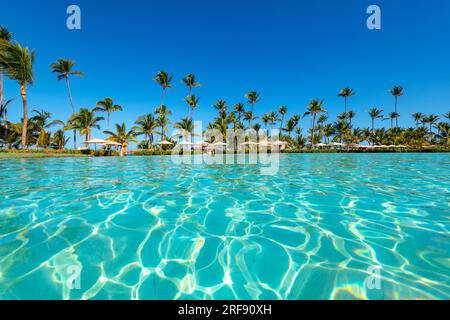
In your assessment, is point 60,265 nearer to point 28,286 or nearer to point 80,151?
point 28,286

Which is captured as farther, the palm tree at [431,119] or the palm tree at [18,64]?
the palm tree at [431,119]

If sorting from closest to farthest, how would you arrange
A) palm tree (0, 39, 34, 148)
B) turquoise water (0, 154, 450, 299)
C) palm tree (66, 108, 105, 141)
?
turquoise water (0, 154, 450, 299) → palm tree (0, 39, 34, 148) → palm tree (66, 108, 105, 141)

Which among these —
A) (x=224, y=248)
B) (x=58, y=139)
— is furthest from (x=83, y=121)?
(x=224, y=248)

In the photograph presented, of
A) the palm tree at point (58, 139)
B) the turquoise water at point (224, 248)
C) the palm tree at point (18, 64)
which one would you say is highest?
the palm tree at point (18, 64)

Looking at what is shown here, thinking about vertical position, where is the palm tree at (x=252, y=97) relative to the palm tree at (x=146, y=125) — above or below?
above

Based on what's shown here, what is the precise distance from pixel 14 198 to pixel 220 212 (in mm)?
4857

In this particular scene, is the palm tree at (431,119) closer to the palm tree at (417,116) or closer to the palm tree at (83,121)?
the palm tree at (417,116)

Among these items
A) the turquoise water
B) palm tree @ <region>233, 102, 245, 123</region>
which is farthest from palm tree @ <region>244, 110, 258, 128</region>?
the turquoise water

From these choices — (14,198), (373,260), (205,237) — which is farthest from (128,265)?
(14,198)

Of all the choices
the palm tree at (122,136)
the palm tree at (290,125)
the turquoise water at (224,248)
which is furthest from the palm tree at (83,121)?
the palm tree at (290,125)

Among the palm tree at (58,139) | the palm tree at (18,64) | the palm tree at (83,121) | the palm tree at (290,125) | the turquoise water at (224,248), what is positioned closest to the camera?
the turquoise water at (224,248)

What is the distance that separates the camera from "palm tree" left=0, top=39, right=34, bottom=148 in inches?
744

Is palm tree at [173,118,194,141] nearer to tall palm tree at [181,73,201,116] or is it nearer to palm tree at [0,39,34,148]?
tall palm tree at [181,73,201,116]

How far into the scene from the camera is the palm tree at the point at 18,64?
744 inches
